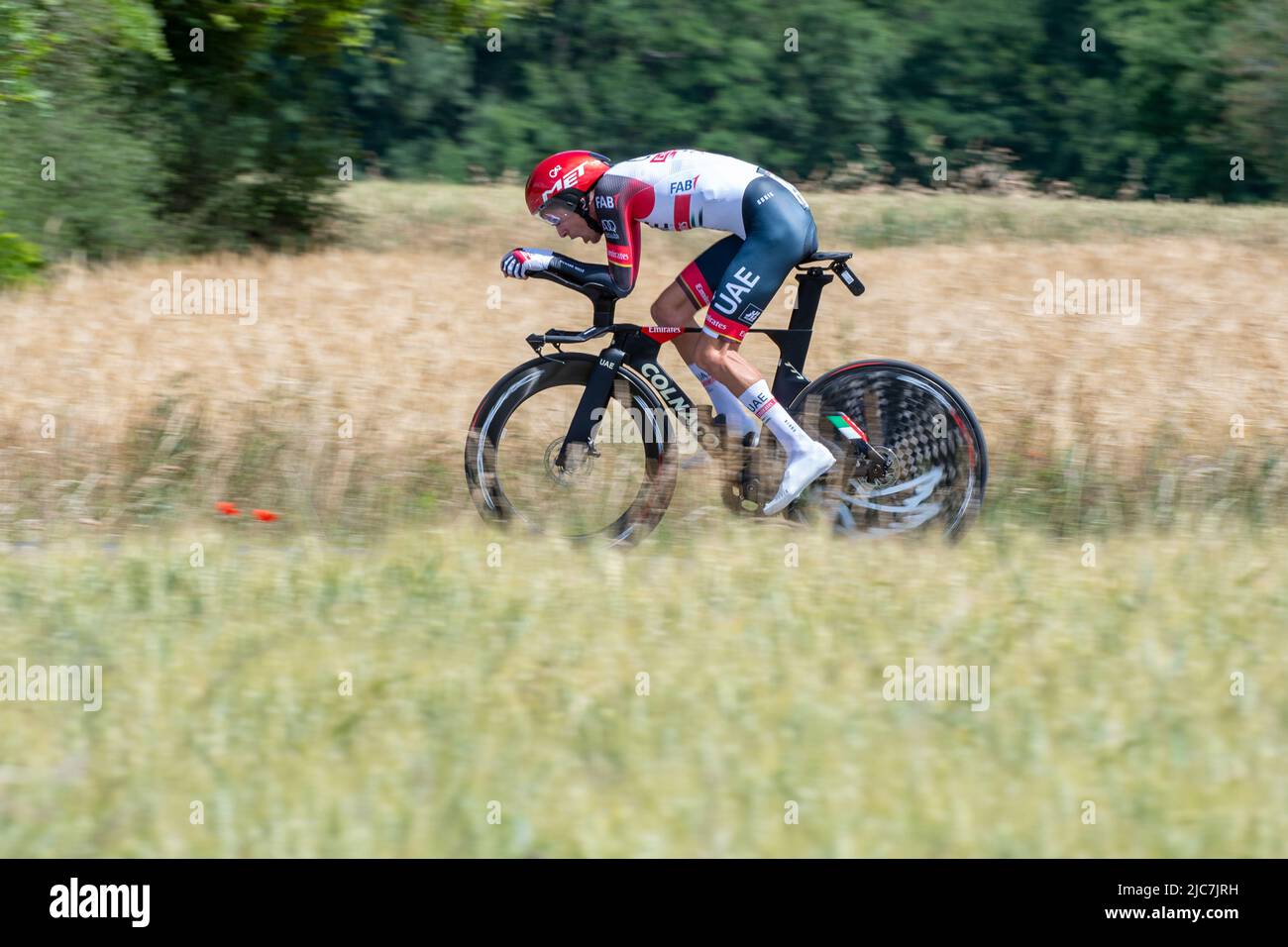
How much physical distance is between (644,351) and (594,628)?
6.16 feet

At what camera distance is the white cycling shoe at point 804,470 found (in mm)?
7133

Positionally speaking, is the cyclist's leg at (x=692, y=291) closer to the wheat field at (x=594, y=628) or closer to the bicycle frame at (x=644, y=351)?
the bicycle frame at (x=644, y=351)

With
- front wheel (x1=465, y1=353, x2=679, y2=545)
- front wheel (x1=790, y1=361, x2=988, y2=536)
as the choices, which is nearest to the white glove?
front wheel (x1=465, y1=353, x2=679, y2=545)

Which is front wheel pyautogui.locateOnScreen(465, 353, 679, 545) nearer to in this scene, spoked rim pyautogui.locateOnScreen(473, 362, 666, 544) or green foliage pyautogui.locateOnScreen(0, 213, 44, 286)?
spoked rim pyautogui.locateOnScreen(473, 362, 666, 544)

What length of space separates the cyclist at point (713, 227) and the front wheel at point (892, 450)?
0.58ft

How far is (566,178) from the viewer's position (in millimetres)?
7102

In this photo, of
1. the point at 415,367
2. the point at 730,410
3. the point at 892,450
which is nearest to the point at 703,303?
the point at 730,410

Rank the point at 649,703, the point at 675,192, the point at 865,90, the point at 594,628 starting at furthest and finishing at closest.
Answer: the point at 865,90
the point at 675,192
the point at 594,628
the point at 649,703

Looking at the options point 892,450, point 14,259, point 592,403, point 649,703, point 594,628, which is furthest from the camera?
point 14,259

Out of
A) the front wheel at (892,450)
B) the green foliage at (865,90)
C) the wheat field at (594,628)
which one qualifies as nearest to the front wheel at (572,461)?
the wheat field at (594,628)

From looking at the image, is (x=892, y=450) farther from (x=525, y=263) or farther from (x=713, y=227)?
(x=525, y=263)

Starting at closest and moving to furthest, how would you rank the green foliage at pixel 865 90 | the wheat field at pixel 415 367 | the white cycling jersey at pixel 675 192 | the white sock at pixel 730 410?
the white cycling jersey at pixel 675 192
the white sock at pixel 730 410
the wheat field at pixel 415 367
the green foliage at pixel 865 90

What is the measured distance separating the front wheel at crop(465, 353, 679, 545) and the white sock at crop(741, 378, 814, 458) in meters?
0.42

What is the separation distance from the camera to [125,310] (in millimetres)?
12703
